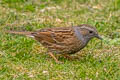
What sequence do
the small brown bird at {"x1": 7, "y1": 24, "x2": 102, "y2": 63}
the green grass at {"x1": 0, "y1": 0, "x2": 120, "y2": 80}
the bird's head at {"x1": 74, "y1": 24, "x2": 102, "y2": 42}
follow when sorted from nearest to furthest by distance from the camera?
the green grass at {"x1": 0, "y1": 0, "x2": 120, "y2": 80} → the small brown bird at {"x1": 7, "y1": 24, "x2": 102, "y2": 63} → the bird's head at {"x1": 74, "y1": 24, "x2": 102, "y2": 42}

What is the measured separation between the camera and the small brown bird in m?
8.00

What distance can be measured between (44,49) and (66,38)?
0.81 meters

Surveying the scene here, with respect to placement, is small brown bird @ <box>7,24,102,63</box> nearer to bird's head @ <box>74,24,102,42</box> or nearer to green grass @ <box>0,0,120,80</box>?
bird's head @ <box>74,24,102,42</box>

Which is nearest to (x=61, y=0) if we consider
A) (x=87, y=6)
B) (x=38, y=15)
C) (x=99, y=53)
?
(x=87, y=6)

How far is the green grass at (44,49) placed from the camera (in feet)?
23.9

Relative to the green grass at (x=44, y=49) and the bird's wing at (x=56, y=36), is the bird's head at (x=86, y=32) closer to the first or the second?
the bird's wing at (x=56, y=36)

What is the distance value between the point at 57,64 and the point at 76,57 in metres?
0.76

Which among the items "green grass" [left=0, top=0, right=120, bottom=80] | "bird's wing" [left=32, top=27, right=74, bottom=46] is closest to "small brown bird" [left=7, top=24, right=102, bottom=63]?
"bird's wing" [left=32, top=27, right=74, bottom=46]

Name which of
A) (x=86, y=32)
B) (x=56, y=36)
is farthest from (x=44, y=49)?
(x=86, y=32)

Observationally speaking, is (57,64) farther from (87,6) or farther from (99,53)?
(87,6)

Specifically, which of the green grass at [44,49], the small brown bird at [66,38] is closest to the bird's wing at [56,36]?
A: the small brown bird at [66,38]

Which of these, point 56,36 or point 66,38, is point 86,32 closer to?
point 66,38

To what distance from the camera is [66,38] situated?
8078 millimetres

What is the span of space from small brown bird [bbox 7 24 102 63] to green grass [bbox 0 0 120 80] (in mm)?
235
